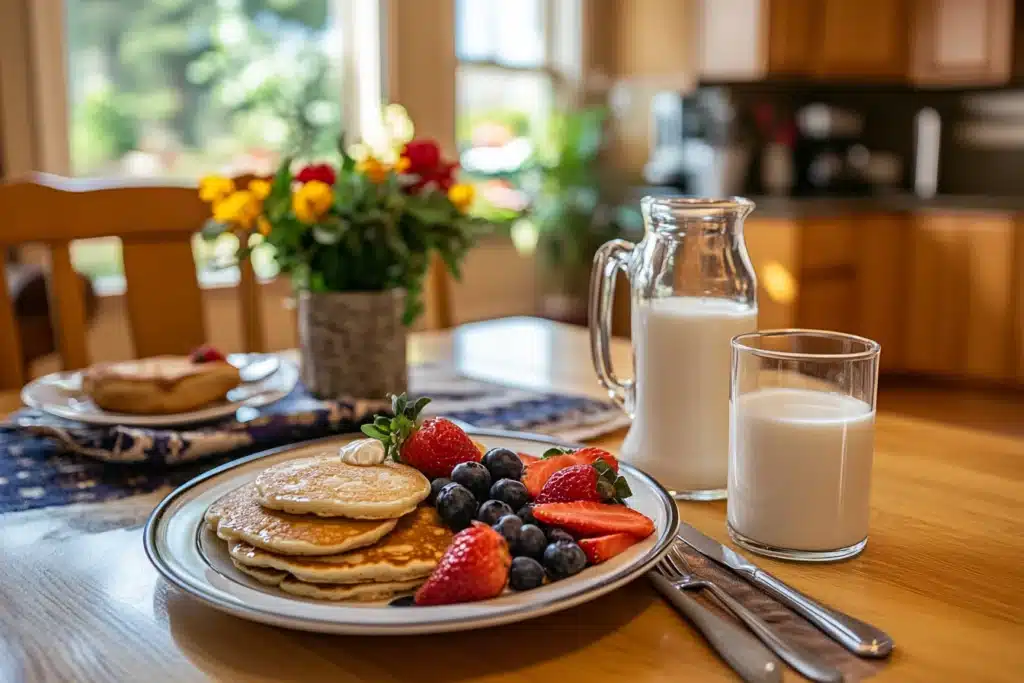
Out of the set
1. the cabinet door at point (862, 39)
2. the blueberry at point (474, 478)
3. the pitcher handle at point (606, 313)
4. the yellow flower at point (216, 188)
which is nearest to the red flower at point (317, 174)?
the yellow flower at point (216, 188)

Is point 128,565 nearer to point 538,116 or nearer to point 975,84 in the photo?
point 538,116

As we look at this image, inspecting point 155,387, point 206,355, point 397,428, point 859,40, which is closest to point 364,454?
point 397,428

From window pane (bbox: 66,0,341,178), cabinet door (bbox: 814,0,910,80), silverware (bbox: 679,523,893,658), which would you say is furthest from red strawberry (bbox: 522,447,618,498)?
cabinet door (bbox: 814,0,910,80)

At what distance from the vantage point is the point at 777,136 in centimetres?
458

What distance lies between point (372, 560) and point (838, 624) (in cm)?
33

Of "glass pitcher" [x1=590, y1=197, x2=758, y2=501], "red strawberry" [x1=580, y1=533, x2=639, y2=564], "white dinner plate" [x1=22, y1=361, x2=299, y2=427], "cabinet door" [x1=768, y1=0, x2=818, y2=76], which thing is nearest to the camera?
"red strawberry" [x1=580, y1=533, x2=639, y2=564]

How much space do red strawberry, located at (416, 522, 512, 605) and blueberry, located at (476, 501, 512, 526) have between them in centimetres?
6

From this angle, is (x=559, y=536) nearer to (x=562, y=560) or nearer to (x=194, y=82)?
(x=562, y=560)

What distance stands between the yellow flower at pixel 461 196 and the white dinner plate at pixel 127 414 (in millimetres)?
332

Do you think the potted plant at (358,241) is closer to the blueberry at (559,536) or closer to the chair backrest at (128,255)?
the chair backrest at (128,255)

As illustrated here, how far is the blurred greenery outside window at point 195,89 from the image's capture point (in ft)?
11.8

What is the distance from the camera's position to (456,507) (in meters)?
0.77

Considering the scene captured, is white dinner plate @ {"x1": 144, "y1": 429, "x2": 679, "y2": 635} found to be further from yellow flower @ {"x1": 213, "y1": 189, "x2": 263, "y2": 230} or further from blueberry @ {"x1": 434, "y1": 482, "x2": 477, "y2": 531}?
yellow flower @ {"x1": 213, "y1": 189, "x2": 263, "y2": 230}

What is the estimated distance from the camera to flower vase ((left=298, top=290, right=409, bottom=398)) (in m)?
1.33
